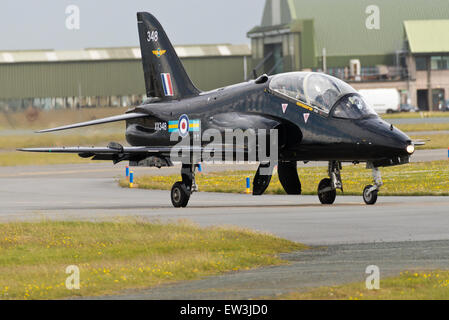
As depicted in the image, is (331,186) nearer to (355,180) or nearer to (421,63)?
(355,180)

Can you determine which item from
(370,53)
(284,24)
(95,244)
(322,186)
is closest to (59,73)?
(284,24)

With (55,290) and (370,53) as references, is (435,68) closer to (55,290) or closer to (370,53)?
(370,53)

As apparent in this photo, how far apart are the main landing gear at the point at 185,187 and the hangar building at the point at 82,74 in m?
69.5

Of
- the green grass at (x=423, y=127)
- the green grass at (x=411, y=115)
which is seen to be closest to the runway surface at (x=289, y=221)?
the green grass at (x=423, y=127)

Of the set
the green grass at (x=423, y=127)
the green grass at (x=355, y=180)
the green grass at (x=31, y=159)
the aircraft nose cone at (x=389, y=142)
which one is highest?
the aircraft nose cone at (x=389, y=142)

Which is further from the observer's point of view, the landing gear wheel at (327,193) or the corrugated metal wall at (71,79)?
the corrugated metal wall at (71,79)

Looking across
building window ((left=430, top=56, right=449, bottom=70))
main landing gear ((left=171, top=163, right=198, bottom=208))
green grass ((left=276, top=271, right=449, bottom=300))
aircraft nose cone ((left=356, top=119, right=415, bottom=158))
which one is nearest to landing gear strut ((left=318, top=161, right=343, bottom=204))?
aircraft nose cone ((left=356, top=119, right=415, bottom=158))

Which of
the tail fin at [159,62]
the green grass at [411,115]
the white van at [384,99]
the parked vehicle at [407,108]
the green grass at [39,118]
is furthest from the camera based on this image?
the parked vehicle at [407,108]

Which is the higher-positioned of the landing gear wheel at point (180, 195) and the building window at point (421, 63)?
the building window at point (421, 63)

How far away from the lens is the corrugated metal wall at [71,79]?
104125 millimetres

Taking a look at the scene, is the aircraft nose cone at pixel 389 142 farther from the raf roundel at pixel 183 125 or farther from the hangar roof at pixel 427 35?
the hangar roof at pixel 427 35

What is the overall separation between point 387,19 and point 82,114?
7336 cm

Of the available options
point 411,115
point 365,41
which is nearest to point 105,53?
point 365,41

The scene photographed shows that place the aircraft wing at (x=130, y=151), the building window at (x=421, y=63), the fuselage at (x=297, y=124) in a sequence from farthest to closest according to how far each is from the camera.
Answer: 1. the building window at (x=421, y=63)
2. the aircraft wing at (x=130, y=151)
3. the fuselage at (x=297, y=124)
